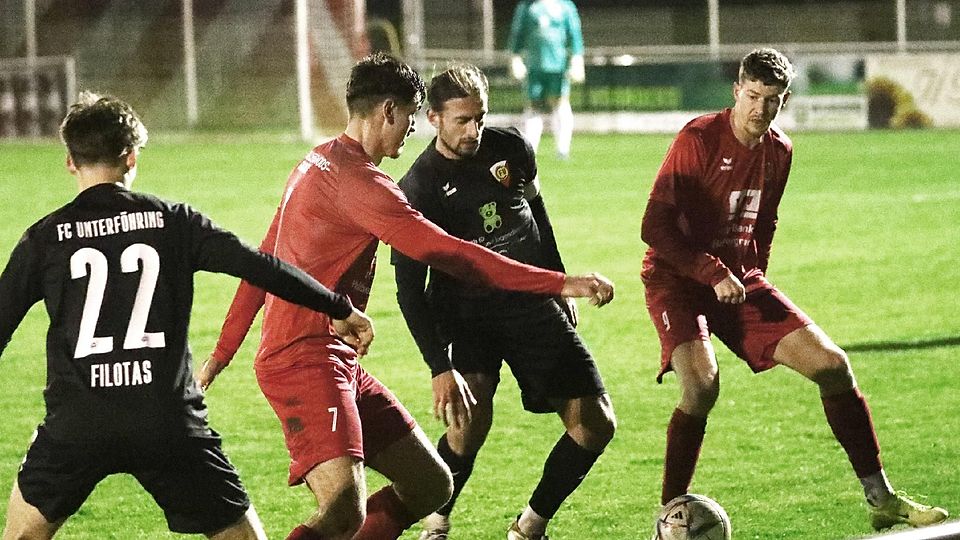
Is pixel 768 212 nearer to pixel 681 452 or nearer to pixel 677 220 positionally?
pixel 677 220

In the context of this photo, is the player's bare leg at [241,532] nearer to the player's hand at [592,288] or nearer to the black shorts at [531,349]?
the player's hand at [592,288]

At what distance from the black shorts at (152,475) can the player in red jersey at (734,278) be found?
7.52ft

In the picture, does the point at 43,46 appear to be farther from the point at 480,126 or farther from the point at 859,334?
the point at 480,126

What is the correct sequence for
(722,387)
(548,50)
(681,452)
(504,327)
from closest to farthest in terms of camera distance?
1. (504,327)
2. (681,452)
3. (722,387)
4. (548,50)

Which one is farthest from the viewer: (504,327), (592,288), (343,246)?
(504,327)

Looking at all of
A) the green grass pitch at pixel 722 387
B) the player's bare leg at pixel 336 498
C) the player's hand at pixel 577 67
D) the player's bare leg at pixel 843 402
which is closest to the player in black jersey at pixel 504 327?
the green grass pitch at pixel 722 387

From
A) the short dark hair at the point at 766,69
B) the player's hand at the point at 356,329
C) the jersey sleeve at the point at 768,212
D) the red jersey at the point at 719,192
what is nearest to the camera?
the player's hand at the point at 356,329

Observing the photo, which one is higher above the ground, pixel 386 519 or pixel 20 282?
pixel 20 282

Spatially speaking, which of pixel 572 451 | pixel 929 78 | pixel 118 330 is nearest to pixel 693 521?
pixel 572 451

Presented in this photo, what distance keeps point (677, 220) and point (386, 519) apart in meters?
1.73

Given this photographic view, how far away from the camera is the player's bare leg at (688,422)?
5.93 m

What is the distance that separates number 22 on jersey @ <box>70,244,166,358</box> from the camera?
155 inches

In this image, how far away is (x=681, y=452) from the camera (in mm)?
5941

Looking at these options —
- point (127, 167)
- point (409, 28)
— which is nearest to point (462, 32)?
point (409, 28)
